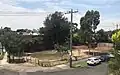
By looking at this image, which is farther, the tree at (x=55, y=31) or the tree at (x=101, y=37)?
the tree at (x=101, y=37)

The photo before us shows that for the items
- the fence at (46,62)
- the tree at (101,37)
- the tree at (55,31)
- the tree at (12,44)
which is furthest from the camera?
the tree at (101,37)

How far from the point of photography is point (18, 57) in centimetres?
5541

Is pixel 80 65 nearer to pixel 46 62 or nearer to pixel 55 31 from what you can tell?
pixel 46 62

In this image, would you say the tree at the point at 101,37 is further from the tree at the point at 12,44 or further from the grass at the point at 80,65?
the grass at the point at 80,65

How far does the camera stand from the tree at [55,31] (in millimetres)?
77938

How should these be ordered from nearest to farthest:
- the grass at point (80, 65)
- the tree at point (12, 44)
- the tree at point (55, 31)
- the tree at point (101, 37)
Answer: the grass at point (80, 65)
the tree at point (12, 44)
the tree at point (55, 31)
the tree at point (101, 37)

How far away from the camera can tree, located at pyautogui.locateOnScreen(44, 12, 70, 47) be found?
77.9 meters

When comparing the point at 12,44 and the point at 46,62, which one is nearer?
the point at 46,62

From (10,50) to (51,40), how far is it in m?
25.6

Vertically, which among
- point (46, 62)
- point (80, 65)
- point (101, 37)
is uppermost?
point (101, 37)

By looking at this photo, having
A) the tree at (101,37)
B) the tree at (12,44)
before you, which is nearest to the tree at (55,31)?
the tree at (101,37)

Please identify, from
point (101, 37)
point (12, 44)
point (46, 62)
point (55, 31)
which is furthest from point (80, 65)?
point (101, 37)

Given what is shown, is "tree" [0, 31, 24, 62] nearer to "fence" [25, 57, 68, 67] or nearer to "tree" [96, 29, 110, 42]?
"fence" [25, 57, 68, 67]

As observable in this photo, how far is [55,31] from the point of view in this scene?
77.9 m
